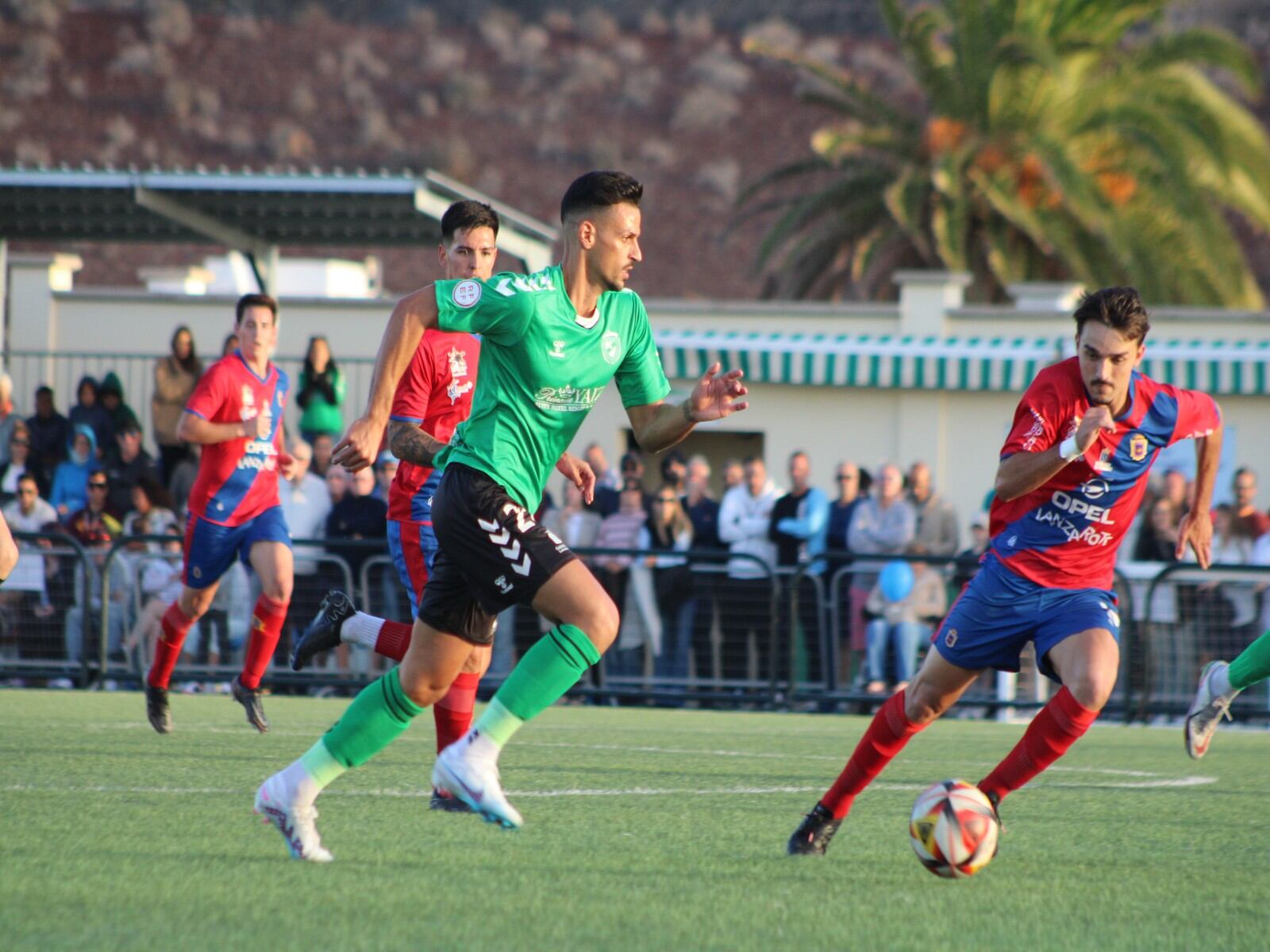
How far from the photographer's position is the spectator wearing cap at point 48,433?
17.3 metres

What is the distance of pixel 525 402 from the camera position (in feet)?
18.8

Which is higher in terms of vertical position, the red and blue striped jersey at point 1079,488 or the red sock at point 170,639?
the red and blue striped jersey at point 1079,488

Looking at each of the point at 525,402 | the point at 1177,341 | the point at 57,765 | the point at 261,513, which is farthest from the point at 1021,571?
the point at 1177,341

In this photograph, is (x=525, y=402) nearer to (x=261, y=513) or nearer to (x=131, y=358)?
(x=261, y=513)

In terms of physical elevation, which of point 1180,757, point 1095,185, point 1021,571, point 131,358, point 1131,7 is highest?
point 1131,7

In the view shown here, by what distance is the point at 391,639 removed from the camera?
7.95 m

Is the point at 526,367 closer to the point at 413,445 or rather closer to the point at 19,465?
the point at 413,445

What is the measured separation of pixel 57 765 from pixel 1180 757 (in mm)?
6133

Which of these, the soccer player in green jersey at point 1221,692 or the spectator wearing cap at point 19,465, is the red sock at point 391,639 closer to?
the soccer player in green jersey at point 1221,692

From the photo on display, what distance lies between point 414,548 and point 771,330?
13.6m

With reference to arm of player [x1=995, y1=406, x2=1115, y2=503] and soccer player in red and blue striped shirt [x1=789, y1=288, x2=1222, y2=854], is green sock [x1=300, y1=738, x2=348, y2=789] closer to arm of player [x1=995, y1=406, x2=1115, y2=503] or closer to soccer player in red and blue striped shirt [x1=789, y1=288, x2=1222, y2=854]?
soccer player in red and blue striped shirt [x1=789, y1=288, x2=1222, y2=854]

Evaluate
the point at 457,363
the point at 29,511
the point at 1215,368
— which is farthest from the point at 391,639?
the point at 1215,368

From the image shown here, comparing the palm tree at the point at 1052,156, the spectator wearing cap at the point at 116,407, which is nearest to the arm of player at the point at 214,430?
the spectator wearing cap at the point at 116,407

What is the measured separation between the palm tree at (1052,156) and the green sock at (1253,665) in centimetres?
1855
